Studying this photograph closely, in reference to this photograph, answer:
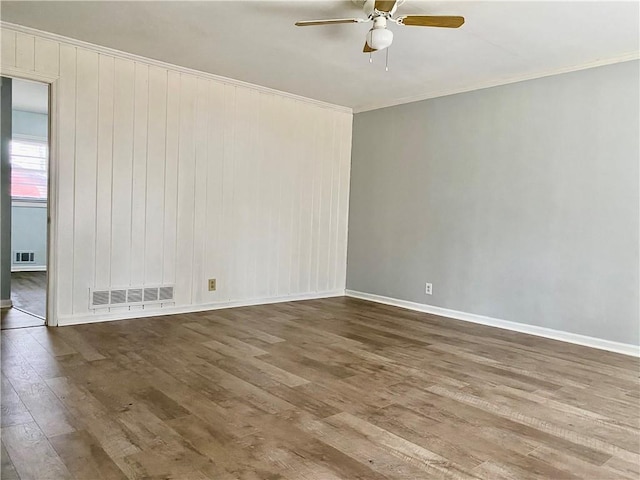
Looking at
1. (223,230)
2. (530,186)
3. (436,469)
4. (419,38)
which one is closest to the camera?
(436,469)

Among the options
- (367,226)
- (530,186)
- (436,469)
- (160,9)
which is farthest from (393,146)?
(436,469)

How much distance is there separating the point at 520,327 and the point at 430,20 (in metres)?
2.93

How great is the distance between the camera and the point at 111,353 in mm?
3189

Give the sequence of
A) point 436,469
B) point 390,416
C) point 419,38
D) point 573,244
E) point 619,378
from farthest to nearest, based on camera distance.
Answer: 1. point 573,244
2. point 419,38
3. point 619,378
4. point 390,416
5. point 436,469

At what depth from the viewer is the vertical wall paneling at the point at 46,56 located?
12.1 feet

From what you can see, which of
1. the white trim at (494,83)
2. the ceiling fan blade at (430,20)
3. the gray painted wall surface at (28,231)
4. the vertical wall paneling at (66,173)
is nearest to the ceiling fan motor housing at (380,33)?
the ceiling fan blade at (430,20)

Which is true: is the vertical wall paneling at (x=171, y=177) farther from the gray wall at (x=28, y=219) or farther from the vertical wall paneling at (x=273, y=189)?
the gray wall at (x=28, y=219)

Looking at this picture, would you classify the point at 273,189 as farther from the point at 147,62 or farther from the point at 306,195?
the point at 147,62

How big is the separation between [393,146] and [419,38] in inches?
80.0

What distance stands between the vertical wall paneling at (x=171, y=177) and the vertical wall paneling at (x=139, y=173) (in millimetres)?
206

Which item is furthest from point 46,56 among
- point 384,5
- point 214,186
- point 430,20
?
point 430,20

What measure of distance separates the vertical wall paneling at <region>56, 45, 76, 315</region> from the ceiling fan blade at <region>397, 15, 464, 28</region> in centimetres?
283

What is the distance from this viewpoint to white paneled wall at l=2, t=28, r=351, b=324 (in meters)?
3.91

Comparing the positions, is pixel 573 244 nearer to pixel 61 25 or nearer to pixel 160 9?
pixel 160 9
